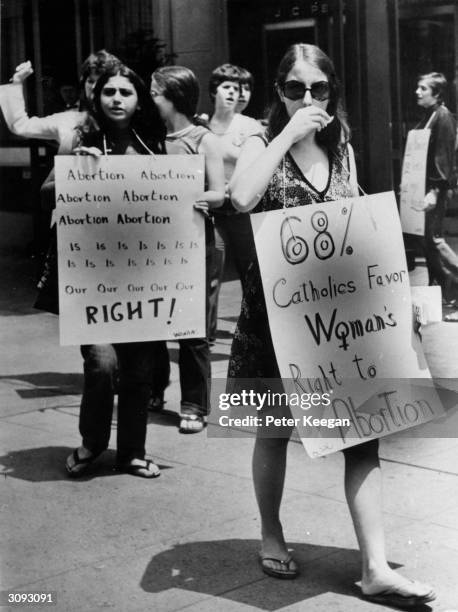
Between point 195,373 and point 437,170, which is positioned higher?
point 437,170

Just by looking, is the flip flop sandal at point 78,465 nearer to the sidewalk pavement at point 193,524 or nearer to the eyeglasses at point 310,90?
the sidewalk pavement at point 193,524

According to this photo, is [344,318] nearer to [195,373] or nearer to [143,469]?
[143,469]

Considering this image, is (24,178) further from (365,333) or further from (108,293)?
(365,333)

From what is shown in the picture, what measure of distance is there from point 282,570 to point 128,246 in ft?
4.85

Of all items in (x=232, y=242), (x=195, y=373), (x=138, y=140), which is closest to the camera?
(x=138, y=140)

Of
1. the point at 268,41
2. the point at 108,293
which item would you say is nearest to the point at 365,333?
the point at 108,293

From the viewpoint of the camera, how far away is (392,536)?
12.4 feet

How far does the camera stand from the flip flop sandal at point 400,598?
3266mm

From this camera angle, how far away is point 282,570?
11.5 ft

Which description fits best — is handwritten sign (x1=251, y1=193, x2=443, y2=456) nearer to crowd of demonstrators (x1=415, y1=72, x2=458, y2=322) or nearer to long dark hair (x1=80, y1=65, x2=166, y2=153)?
long dark hair (x1=80, y1=65, x2=166, y2=153)

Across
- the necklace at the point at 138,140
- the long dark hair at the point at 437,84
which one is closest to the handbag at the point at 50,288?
the necklace at the point at 138,140

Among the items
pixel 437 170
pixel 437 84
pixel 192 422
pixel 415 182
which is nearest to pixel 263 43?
pixel 437 84

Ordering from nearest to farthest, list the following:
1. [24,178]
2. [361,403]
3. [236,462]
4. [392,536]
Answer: [361,403] < [392,536] < [236,462] < [24,178]

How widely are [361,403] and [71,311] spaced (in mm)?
1359
